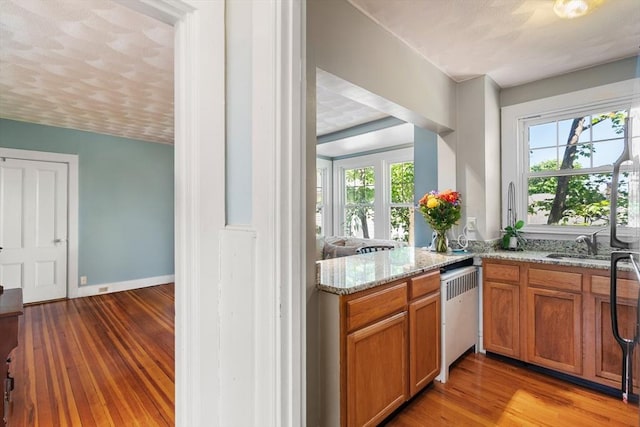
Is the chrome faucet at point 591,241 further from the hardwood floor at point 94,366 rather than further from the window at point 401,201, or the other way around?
the hardwood floor at point 94,366

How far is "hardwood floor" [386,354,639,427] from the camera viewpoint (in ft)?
5.95

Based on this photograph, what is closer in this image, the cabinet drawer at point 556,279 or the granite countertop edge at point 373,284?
the granite countertop edge at point 373,284

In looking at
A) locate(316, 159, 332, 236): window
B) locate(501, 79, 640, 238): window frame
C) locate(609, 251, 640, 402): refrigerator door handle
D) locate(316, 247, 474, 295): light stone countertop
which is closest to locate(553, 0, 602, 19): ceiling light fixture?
locate(501, 79, 640, 238): window frame

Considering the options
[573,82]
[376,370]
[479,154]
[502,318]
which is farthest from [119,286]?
[573,82]

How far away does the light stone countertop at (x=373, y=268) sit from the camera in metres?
1.57

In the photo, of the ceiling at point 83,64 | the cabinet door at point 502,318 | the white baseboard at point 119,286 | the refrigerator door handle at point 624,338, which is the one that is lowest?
the white baseboard at point 119,286

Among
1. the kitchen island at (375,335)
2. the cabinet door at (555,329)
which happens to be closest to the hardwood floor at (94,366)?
the kitchen island at (375,335)

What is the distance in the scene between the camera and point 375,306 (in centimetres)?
165

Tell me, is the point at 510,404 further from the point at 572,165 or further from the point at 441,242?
the point at 572,165

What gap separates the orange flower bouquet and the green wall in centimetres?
443

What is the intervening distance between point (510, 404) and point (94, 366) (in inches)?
121

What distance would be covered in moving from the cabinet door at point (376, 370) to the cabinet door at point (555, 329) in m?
1.20

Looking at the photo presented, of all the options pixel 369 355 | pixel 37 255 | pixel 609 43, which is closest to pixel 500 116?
pixel 609 43

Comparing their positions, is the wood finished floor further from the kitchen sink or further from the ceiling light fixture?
the ceiling light fixture
